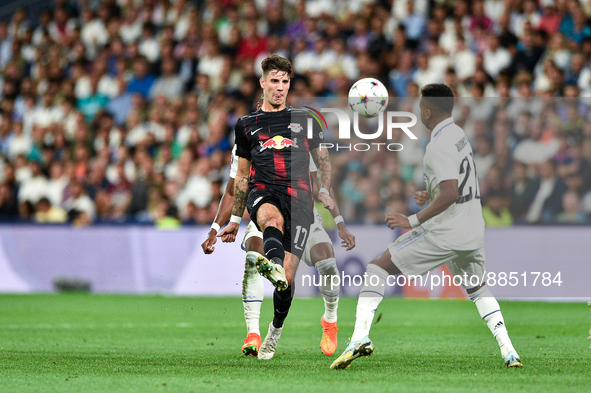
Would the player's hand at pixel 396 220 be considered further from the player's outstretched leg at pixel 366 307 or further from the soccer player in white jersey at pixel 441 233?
the player's outstretched leg at pixel 366 307

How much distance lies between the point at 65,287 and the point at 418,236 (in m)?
9.06

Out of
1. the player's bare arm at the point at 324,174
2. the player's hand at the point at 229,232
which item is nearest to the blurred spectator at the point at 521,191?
the player's bare arm at the point at 324,174

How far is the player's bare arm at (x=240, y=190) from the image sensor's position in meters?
6.89

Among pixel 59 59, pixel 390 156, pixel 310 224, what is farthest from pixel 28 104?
pixel 310 224

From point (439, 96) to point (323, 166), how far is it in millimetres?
1263

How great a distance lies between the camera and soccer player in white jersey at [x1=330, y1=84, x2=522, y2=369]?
6031 millimetres

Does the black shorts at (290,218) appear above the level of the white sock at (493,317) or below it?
above

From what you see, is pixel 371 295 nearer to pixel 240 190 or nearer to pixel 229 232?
pixel 229 232

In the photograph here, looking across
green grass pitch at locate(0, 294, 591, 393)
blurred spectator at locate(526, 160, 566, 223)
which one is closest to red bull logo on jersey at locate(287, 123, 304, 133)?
green grass pitch at locate(0, 294, 591, 393)

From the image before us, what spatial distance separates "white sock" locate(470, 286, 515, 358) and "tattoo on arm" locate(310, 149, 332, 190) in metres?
1.49

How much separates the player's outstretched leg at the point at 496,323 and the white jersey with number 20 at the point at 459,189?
42 centimetres

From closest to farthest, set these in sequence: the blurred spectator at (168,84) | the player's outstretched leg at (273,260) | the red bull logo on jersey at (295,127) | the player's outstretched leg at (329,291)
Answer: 1. the player's outstretched leg at (273,260)
2. the red bull logo on jersey at (295,127)
3. the player's outstretched leg at (329,291)
4. the blurred spectator at (168,84)

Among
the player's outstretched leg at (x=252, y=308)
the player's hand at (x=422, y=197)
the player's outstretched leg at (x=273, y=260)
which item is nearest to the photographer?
the player's outstretched leg at (x=273, y=260)

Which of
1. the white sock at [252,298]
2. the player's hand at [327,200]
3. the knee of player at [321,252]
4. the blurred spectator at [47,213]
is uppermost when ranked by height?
the player's hand at [327,200]
